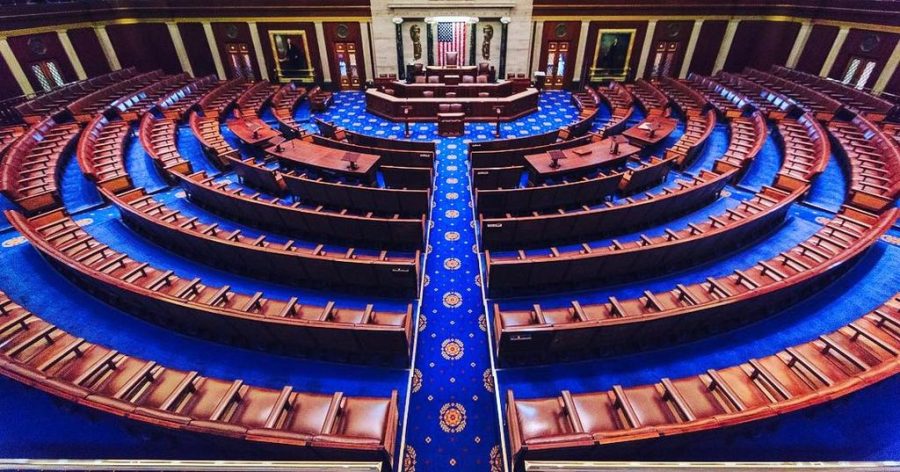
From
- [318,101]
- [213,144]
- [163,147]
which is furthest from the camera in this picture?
[318,101]

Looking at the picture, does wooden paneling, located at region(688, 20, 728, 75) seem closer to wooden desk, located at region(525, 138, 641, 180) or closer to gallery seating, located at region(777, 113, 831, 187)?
gallery seating, located at region(777, 113, 831, 187)

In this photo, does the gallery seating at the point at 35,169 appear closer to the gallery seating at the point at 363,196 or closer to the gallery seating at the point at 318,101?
the gallery seating at the point at 363,196

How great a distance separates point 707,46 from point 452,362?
18985 mm

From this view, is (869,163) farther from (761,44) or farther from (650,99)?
(761,44)

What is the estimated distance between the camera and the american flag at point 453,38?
1616 centimetres

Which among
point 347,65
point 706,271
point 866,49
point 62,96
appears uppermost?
point 866,49

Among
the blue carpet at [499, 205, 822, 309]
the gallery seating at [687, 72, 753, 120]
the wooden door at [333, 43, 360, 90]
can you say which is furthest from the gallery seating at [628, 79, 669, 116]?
the wooden door at [333, 43, 360, 90]

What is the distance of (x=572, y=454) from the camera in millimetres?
2604

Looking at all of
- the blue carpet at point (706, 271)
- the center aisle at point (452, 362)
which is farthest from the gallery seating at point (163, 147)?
the blue carpet at point (706, 271)

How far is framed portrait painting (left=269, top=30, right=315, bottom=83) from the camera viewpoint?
51.4 feet

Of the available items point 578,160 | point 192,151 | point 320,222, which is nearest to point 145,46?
point 192,151

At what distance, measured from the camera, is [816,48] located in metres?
13.5

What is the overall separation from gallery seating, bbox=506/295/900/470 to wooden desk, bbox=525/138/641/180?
4573 mm

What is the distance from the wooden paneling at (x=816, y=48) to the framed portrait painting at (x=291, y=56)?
20434mm
